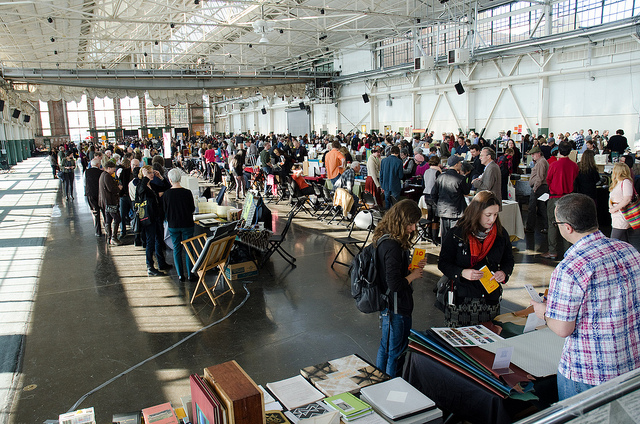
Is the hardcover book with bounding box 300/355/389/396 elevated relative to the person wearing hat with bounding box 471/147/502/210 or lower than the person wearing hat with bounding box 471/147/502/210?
lower

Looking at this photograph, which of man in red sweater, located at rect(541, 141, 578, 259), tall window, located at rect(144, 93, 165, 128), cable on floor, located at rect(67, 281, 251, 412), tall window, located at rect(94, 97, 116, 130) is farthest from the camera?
tall window, located at rect(144, 93, 165, 128)

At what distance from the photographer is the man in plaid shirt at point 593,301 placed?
180 cm

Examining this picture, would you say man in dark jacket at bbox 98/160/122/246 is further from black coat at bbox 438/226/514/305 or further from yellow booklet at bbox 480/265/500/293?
yellow booklet at bbox 480/265/500/293

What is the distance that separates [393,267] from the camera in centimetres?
280

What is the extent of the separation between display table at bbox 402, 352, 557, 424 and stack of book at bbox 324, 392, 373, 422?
67 centimetres

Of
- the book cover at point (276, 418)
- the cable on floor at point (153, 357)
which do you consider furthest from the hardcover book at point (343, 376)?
the cable on floor at point (153, 357)

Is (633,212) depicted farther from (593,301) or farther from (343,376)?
(343,376)

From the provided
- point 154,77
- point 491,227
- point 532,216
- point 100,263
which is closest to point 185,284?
point 100,263

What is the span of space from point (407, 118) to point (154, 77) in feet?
39.2

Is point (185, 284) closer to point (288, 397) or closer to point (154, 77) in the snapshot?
point (288, 397)

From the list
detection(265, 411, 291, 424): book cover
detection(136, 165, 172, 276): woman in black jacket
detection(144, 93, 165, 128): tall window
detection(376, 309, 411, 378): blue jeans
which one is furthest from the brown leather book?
detection(144, 93, 165, 128): tall window

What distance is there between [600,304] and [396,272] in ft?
3.88

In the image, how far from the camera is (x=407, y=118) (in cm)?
2295

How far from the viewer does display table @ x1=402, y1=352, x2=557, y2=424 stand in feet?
6.96
